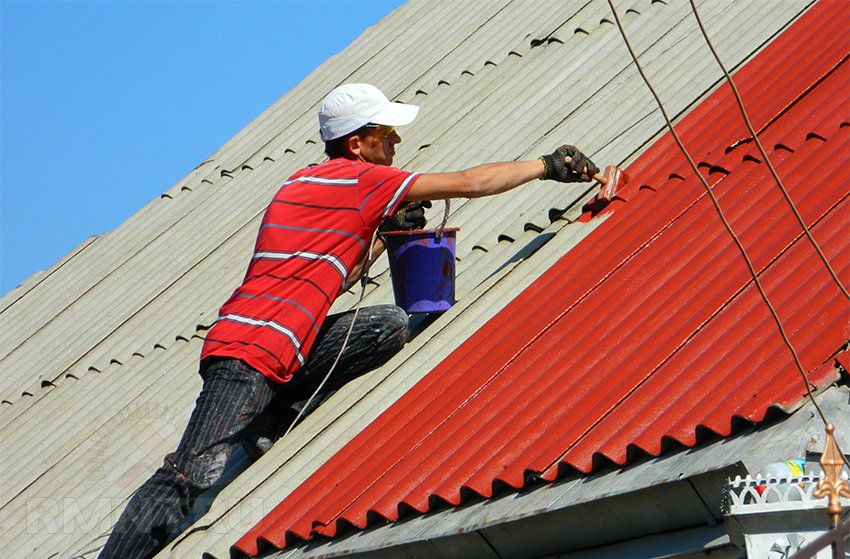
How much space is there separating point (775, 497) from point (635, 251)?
2.27 meters

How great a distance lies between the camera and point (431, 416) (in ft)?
17.2

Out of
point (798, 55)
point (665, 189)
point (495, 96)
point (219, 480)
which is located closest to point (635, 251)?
point (665, 189)

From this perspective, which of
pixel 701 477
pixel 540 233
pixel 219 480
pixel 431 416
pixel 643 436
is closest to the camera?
pixel 701 477

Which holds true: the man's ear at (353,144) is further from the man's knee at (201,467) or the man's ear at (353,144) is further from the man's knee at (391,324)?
the man's knee at (201,467)

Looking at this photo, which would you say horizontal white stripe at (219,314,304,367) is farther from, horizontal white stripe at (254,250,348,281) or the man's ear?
the man's ear

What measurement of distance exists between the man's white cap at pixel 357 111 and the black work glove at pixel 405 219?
42 cm

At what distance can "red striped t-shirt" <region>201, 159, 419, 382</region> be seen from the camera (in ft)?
17.6

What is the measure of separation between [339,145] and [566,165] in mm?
941

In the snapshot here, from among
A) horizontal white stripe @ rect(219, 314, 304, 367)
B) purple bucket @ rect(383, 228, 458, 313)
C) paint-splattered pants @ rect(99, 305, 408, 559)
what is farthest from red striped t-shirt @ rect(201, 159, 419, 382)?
purple bucket @ rect(383, 228, 458, 313)

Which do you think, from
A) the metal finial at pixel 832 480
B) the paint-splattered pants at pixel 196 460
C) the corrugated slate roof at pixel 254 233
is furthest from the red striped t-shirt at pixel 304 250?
the metal finial at pixel 832 480

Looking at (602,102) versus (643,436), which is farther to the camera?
(602,102)

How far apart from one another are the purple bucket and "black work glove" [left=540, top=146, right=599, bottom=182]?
0.48 metres

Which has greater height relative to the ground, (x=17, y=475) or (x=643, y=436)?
(x=17, y=475)

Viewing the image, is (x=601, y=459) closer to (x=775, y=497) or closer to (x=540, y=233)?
(x=775, y=497)
